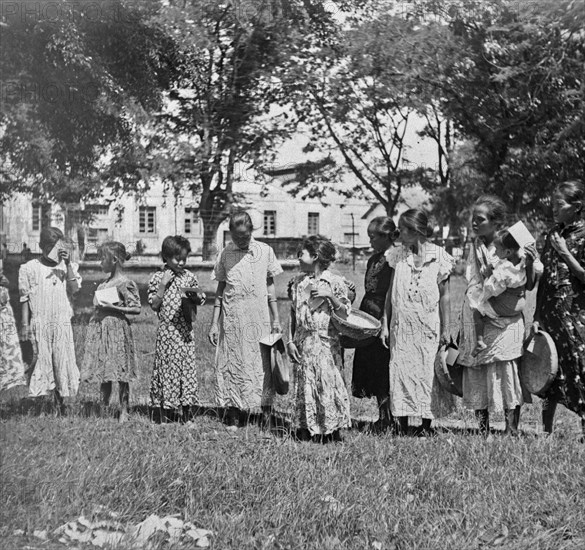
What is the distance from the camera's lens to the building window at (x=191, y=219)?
8.03 metres

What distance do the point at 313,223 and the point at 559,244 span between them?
302 centimetres

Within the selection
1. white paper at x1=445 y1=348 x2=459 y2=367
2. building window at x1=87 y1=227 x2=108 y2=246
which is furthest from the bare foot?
building window at x1=87 y1=227 x2=108 y2=246

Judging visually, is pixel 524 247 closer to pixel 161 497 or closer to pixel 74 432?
pixel 161 497

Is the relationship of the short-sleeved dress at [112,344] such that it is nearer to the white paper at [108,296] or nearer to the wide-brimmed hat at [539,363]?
the white paper at [108,296]

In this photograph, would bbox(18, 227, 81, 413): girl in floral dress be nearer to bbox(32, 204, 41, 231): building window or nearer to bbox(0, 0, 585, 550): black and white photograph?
bbox(0, 0, 585, 550): black and white photograph

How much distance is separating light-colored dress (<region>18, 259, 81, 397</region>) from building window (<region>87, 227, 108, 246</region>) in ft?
2.41

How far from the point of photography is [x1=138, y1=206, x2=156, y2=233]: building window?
7.98m

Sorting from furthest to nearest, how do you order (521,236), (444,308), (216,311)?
1. (216,311)
2. (444,308)
3. (521,236)

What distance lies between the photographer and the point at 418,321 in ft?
20.5

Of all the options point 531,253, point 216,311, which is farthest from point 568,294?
point 216,311

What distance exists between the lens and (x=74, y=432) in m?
5.66

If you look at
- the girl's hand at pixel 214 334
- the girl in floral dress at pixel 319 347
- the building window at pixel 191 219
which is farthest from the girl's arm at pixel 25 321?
the girl in floral dress at pixel 319 347

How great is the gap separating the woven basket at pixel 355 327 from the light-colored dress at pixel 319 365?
0.28 feet

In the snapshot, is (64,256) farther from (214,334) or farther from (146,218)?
(214,334)
